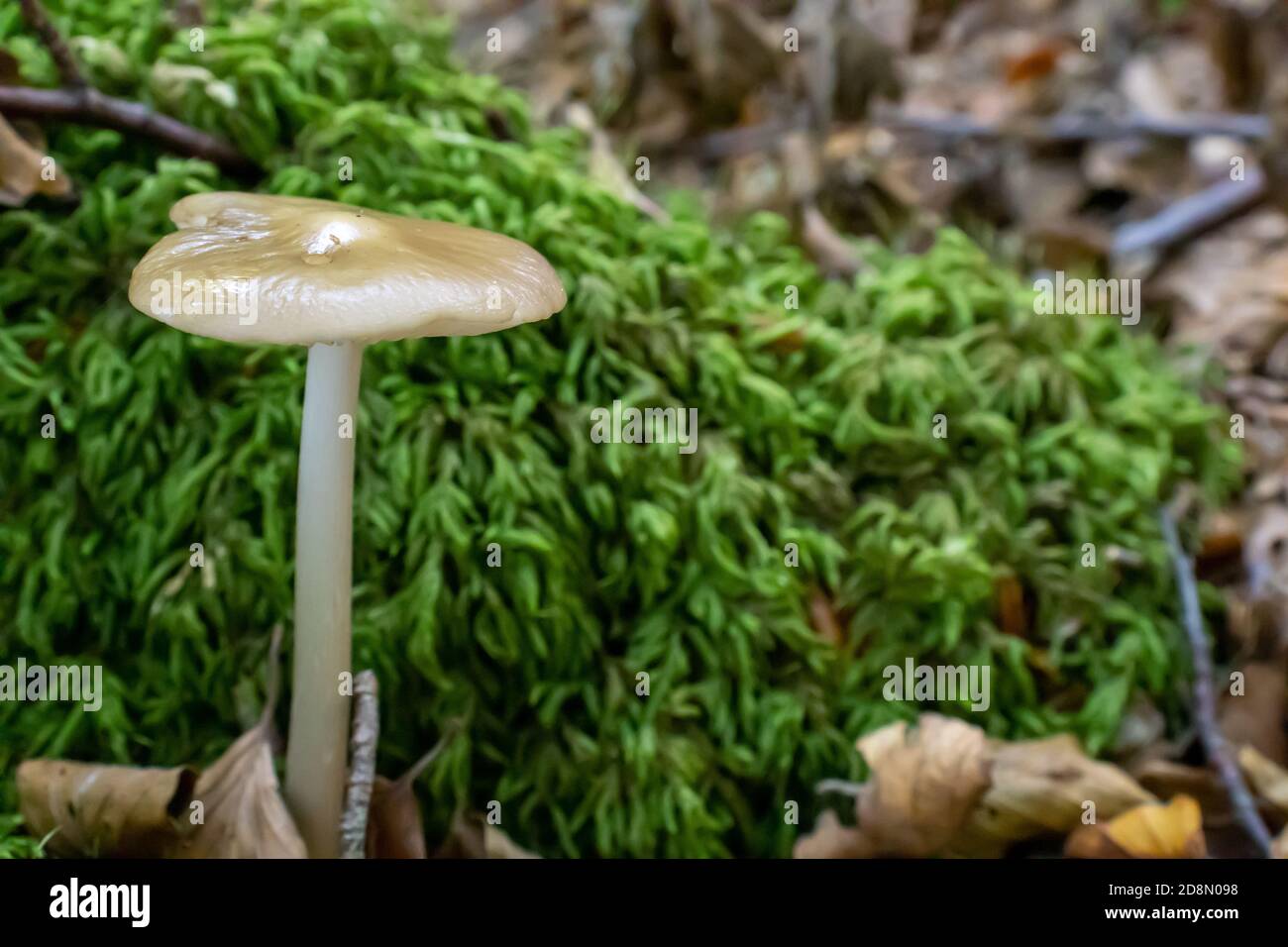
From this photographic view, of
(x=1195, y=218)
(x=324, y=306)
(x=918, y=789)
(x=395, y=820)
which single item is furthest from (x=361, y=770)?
(x=1195, y=218)

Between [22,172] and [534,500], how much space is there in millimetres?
886

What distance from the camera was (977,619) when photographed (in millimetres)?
1735

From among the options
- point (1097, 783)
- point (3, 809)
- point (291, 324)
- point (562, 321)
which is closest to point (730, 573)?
point (562, 321)

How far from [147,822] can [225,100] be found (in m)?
1.09

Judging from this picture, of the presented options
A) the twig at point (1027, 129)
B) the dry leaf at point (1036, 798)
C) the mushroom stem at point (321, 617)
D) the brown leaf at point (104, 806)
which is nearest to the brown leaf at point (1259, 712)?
the dry leaf at point (1036, 798)

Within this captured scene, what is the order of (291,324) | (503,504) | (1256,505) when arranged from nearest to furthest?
(291,324)
(503,504)
(1256,505)

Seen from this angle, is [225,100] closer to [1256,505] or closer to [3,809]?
[3,809]

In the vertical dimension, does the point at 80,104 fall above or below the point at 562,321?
above

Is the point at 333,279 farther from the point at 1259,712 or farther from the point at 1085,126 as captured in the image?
the point at 1085,126

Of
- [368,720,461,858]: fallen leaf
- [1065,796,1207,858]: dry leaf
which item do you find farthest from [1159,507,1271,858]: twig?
[368,720,461,858]: fallen leaf

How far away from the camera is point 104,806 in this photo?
4.58 feet

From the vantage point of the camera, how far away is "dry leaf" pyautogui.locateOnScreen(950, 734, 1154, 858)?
156cm

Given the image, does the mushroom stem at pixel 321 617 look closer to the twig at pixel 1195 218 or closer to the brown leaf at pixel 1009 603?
the brown leaf at pixel 1009 603

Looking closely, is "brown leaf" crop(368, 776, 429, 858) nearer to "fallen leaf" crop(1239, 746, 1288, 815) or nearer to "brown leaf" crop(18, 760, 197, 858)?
"brown leaf" crop(18, 760, 197, 858)
